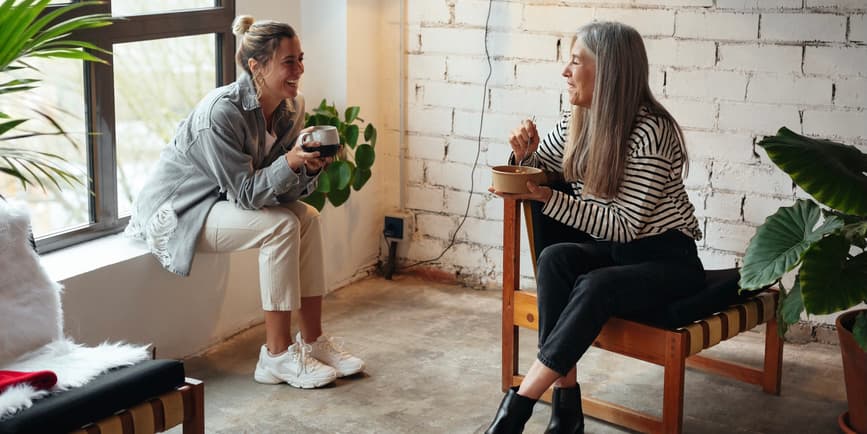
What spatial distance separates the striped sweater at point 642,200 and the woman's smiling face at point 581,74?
153 mm

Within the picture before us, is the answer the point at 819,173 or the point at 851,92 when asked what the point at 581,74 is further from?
the point at 851,92

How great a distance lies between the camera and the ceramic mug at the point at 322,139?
2920 millimetres

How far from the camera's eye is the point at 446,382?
323 centimetres

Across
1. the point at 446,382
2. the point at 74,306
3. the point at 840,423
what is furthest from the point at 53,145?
the point at 840,423

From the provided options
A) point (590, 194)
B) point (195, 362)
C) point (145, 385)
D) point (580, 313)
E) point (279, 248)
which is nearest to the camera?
point (145, 385)

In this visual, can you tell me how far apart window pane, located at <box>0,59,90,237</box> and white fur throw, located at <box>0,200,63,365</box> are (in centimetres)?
59

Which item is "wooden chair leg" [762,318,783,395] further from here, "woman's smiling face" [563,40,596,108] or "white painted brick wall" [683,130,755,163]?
"woman's smiling face" [563,40,596,108]

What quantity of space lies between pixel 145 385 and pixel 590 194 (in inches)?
50.0

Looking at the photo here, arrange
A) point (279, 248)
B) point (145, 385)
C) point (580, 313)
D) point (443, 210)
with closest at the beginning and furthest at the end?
point (145, 385), point (580, 313), point (279, 248), point (443, 210)

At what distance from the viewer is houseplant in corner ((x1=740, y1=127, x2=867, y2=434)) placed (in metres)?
2.45

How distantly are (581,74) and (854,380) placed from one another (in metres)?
1.07

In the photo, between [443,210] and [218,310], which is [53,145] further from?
[443,210]

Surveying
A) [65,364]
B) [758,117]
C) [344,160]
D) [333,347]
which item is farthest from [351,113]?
[65,364]

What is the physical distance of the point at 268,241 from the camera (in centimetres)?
313
